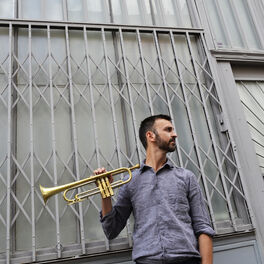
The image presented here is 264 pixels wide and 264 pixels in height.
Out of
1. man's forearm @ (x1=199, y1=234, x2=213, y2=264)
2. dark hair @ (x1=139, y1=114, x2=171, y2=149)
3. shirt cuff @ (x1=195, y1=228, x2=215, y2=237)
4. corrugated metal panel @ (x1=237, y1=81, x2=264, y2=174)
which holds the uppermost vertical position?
corrugated metal panel @ (x1=237, y1=81, x2=264, y2=174)

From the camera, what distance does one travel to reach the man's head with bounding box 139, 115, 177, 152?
1959 mm

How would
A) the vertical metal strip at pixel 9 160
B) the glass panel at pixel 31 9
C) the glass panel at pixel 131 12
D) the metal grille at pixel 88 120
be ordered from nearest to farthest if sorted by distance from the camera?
1. the vertical metal strip at pixel 9 160
2. the metal grille at pixel 88 120
3. the glass panel at pixel 31 9
4. the glass panel at pixel 131 12

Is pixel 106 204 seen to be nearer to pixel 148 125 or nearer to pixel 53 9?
pixel 148 125

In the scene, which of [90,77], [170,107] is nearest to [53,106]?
[90,77]

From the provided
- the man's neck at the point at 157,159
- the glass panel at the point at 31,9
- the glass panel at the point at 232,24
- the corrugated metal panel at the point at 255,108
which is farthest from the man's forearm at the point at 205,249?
the glass panel at the point at 31,9

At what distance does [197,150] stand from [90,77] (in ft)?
4.25

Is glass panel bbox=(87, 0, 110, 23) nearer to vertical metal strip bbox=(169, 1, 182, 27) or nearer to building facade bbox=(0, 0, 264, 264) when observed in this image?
building facade bbox=(0, 0, 264, 264)

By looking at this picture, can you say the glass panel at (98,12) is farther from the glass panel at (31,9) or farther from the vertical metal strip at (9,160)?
the vertical metal strip at (9,160)

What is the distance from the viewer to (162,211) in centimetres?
172

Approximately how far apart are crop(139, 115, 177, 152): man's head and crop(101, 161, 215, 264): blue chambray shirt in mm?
154

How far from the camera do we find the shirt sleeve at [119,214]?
74.1 inches

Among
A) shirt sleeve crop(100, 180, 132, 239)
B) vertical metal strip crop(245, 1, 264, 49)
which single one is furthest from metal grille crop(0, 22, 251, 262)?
vertical metal strip crop(245, 1, 264, 49)

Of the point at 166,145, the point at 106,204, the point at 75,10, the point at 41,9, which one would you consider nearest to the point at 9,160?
the point at 106,204

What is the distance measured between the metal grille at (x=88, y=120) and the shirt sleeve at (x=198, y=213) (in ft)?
2.40
